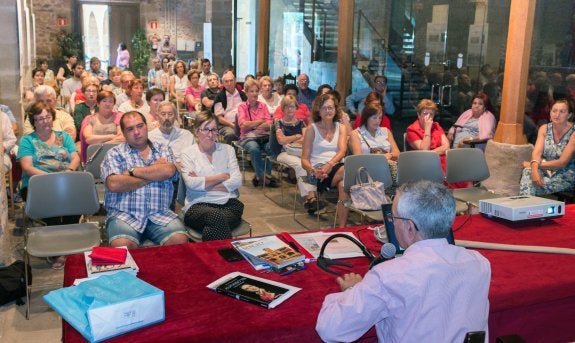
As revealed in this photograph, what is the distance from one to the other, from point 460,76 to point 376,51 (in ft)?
7.02

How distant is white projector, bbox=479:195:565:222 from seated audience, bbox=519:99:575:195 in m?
2.08

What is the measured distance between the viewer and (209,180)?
4.27 m

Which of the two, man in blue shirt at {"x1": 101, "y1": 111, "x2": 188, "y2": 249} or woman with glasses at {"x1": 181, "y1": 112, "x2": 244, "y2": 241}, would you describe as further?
woman with glasses at {"x1": 181, "y1": 112, "x2": 244, "y2": 241}

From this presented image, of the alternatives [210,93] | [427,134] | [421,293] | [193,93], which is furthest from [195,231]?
[193,93]

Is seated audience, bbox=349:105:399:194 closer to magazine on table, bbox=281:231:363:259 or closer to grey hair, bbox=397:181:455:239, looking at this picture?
magazine on table, bbox=281:231:363:259

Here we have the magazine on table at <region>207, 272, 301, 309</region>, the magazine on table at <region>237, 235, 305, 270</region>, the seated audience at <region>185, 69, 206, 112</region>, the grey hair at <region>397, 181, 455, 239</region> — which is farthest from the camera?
the seated audience at <region>185, 69, 206, 112</region>

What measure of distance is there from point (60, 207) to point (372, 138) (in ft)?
9.96

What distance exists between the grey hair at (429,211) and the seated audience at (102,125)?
4.21m

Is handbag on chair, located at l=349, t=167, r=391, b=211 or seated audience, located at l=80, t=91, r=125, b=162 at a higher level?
seated audience, located at l=80, t=91, r=125, b=162

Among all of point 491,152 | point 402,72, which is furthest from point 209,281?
point 402,72

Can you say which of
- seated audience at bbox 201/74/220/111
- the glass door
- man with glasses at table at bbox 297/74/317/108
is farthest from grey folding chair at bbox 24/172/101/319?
man with glasses at table at bbox 297/74/317/108

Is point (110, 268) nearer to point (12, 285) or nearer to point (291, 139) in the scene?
point (12, 285)

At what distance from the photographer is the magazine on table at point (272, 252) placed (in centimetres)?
270

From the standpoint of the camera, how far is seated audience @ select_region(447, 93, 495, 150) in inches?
271
